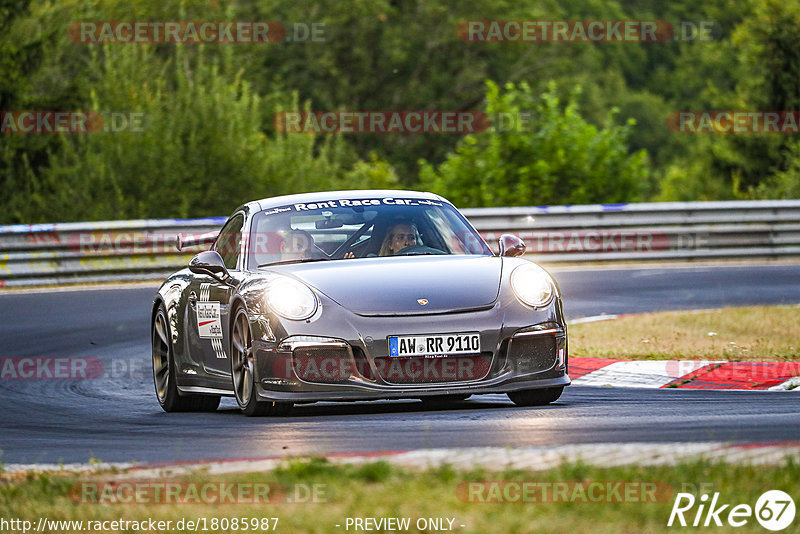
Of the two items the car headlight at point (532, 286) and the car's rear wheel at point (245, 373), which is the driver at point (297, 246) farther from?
the car headlight at point (532, 286)

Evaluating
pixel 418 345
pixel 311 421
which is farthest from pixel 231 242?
pixel 418 345

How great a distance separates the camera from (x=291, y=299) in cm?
873

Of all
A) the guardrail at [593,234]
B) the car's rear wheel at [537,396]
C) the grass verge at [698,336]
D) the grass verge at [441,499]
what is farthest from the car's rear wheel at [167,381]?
the guardrail at [593,234]

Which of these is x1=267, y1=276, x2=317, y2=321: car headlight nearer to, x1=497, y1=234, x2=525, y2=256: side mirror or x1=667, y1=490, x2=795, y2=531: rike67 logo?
x1=497, y1=234, x2=525, y2=256: side mirror

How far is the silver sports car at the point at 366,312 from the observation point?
8531 millimetres

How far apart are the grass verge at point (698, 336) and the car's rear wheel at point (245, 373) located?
3.71 metres

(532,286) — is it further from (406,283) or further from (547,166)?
(547,166)

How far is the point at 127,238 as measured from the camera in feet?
72.2

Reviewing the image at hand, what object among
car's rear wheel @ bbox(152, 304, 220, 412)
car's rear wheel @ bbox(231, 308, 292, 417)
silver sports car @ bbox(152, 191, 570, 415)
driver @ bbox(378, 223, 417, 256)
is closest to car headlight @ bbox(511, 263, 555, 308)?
silver sports car @ bbox(152, 191, 570, 415)

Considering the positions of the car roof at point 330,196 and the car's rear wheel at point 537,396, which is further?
the car roof at point 330,196

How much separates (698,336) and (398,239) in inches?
165

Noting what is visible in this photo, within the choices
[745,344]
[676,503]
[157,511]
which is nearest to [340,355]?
[157,511]

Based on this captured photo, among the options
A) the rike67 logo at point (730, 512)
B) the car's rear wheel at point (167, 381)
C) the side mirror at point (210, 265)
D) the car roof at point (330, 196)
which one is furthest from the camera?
the car's rear wheel at point (167, 381)

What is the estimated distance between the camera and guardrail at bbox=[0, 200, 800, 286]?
72.1ft
